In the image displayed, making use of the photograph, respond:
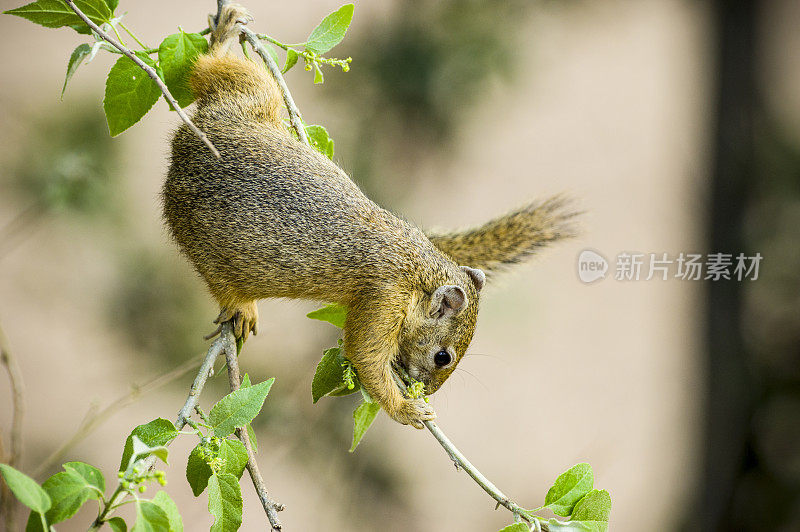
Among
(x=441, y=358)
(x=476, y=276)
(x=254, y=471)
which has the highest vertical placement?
(x=476, y=276)

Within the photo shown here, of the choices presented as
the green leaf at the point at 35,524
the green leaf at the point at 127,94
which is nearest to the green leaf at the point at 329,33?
the green leaf at the point at 127,94

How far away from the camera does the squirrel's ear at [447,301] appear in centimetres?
87

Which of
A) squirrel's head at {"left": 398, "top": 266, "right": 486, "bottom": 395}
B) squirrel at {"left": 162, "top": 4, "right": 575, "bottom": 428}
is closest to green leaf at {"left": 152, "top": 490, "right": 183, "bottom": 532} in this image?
squirrel at {"left": 162, "top": 4, "right": 575, "bottom": 428}

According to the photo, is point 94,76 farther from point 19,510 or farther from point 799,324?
point 799,324

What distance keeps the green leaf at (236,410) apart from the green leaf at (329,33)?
1.28 ft

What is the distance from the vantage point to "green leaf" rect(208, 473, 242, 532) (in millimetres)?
528

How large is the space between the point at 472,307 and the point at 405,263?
4.3 inches

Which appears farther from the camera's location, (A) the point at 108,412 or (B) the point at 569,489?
(A) the point at 108,412

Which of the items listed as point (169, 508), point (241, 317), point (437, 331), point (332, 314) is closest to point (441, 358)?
point (437, 331)

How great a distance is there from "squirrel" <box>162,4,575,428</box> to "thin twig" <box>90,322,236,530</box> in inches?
2.5

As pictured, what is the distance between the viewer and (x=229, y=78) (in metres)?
0.89

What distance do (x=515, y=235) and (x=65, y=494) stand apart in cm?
67

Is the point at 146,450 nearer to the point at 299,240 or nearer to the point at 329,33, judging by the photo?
the point at 299,240

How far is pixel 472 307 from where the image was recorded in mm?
920
